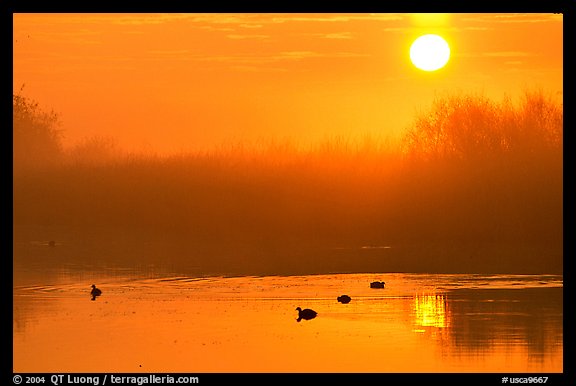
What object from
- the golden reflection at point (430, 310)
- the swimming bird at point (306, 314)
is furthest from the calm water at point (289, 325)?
the swimming bird at point (306, 314)

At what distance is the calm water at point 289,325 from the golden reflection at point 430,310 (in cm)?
2

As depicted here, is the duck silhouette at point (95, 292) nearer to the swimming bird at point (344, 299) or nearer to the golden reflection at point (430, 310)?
the swimming bird at point (344, 299)

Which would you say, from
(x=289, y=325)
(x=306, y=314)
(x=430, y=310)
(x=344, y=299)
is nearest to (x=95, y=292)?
(x=344, y=299)

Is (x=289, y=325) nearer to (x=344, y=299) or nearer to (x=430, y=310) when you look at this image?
(x=344, y=299)

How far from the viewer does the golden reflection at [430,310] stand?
25.0 metres

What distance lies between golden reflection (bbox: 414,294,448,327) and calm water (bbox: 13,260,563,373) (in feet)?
0.08

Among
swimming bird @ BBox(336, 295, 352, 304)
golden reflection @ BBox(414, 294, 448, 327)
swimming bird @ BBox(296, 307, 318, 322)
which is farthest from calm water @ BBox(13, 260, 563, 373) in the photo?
swimming bird @ BBox(336, 295, 352, 304)

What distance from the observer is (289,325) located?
2483 cm

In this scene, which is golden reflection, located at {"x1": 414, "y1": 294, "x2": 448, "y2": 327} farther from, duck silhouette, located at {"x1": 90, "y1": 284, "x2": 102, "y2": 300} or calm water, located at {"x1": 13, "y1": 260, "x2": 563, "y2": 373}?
duck silhouette, located at {"x1": 90, "y1": 284, "x2": 102, "y2": 300}

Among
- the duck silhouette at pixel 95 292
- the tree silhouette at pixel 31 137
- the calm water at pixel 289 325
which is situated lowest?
the calm water at pixel 289 325
